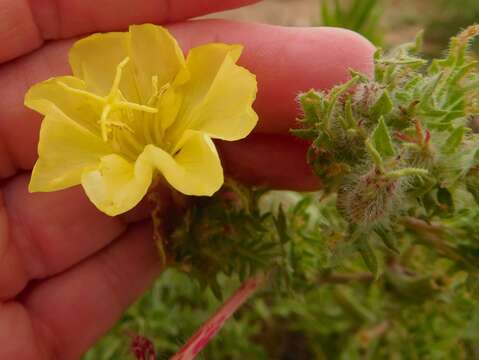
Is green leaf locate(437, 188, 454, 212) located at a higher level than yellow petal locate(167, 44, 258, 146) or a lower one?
→ lower

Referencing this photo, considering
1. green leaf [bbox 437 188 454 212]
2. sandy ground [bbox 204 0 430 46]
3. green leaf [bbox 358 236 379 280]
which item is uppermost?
green leaf [bbox 437 188 454 212]

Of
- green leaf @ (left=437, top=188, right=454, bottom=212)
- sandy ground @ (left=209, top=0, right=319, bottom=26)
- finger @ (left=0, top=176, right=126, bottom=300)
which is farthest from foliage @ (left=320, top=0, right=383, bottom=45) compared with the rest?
sandy ground @ (left=209, top=0, right=319, bottom=26)

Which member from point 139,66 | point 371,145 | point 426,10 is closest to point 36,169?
point 139,66

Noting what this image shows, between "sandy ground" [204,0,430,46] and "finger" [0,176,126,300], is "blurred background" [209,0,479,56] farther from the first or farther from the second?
"finger" [0,176,126,300]

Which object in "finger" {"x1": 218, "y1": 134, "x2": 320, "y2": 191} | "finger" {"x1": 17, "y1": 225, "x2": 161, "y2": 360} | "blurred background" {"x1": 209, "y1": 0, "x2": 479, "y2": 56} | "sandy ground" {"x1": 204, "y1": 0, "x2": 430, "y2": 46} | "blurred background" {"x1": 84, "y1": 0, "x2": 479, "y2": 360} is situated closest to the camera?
"finger" {"x1": 218, "y1": 134, "x2": 320, "y2": 191}

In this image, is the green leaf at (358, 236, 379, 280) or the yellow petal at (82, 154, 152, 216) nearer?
the yellow petal at (82, 154, 152, 216)

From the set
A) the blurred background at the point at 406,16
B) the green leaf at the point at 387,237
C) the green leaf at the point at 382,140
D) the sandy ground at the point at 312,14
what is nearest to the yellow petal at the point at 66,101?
the green leaf at the point at 382,140

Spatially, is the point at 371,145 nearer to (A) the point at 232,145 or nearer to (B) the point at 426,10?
(A) the point at 232,145
